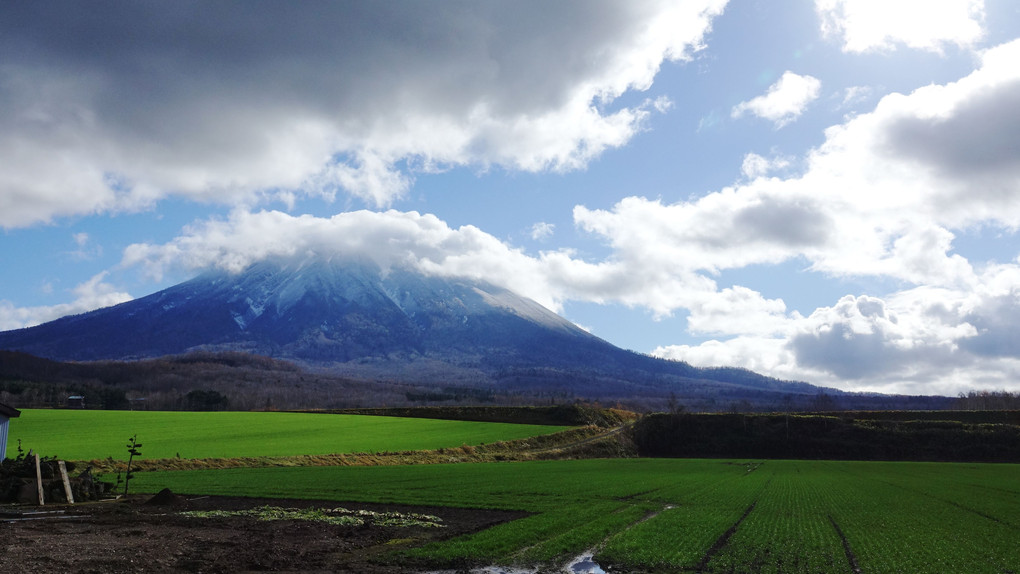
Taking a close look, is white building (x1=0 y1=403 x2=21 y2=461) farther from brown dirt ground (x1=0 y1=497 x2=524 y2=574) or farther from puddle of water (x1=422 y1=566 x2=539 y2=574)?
puddle of water (x1=422 y1=566 x2=539 y2=574)

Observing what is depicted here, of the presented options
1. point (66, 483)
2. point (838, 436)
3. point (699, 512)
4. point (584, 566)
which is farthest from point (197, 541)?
point (838, 436)

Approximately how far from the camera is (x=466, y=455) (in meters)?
71.1

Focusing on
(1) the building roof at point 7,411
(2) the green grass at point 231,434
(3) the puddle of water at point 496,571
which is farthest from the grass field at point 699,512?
(2) the green grass at point 231,434

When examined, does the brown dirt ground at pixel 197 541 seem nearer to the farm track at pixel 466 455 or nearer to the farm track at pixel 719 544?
the farm track at pixel 719 544

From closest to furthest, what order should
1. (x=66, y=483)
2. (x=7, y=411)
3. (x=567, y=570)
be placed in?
(x=567, y=570)
(x=66, y=483)
(x=7, y=411)

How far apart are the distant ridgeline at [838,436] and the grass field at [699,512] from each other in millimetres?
40517

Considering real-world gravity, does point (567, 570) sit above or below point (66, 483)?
above

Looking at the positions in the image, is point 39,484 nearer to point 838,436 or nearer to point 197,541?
point 197,541

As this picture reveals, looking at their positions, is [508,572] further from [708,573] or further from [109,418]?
[109,418]

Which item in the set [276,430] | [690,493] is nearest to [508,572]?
[690,493]

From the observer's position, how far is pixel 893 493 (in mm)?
38969

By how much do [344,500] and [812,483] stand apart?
33890mm

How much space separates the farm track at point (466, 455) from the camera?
50812 mm

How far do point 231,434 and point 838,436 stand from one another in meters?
85.6
